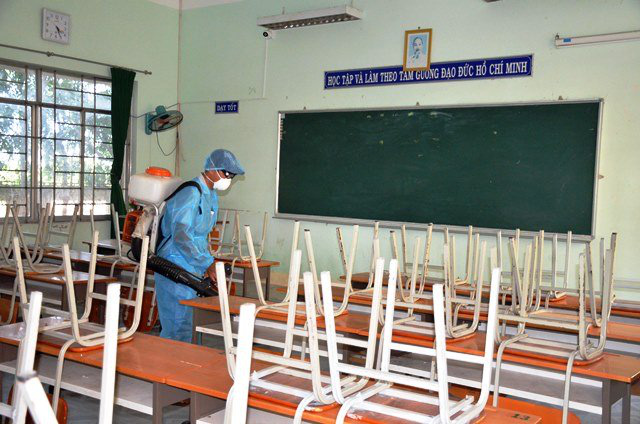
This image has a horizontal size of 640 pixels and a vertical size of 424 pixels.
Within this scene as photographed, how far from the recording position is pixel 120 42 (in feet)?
25.8

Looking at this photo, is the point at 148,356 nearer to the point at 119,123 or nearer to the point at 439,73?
the point at 439,73

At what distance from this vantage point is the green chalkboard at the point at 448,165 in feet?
18.7

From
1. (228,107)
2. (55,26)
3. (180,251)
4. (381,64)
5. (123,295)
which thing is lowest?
(123,295)

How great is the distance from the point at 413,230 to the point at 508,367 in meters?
3.85

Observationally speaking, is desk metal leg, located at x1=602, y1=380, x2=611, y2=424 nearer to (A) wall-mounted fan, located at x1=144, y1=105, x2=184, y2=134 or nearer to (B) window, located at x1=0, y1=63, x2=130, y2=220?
(B) window, located at x1=0, y1=63, x2=130, y2=220

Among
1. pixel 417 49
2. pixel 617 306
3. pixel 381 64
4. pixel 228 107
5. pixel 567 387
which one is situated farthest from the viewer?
pixel 228 107

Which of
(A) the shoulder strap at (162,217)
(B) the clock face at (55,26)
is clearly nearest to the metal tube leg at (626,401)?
(A) the shoulder strap at (162,217)

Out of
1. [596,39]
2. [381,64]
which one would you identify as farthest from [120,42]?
[596,39]

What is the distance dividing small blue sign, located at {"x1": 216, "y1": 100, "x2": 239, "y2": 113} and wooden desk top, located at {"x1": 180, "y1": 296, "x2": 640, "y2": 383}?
4968 millimetres

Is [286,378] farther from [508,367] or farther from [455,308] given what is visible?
[455,308]

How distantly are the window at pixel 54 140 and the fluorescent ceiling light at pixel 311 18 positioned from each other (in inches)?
87.6

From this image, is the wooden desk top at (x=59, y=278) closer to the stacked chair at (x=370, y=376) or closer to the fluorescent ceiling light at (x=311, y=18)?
the stacked chair at (x=370, y=376)

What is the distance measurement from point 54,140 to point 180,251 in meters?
4.56

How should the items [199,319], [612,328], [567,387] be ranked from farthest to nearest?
1. [199,319]
2. [612,328]
3. [567,387]
